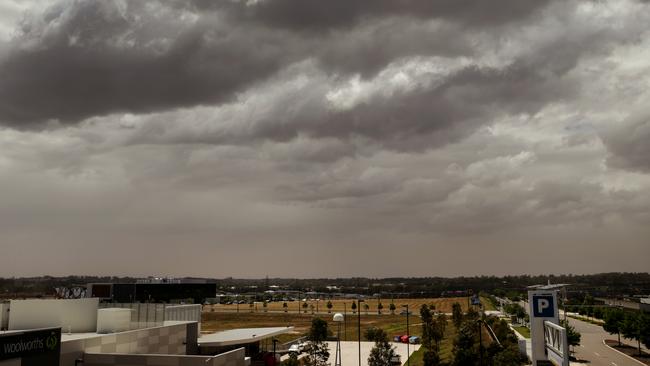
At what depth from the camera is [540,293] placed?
38094 mm

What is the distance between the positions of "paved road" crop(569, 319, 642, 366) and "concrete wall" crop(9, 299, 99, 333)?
7008 centimetres

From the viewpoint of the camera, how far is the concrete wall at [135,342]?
32594 mm

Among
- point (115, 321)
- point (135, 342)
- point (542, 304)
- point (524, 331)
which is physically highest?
point (542, 304)

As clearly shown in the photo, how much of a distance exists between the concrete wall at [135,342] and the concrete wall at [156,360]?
3.00 ft

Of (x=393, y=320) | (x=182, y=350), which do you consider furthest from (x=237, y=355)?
(x=393, y=320)

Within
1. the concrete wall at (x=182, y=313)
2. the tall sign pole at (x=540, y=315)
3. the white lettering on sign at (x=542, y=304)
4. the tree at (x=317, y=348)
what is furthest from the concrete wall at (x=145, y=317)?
the tree at (x=317, y=348)

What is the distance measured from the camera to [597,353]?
92.5 metres

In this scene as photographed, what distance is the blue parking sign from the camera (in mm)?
37562

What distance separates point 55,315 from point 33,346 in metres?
14.7

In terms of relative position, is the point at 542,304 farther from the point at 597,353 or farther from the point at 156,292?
the point at 597,353

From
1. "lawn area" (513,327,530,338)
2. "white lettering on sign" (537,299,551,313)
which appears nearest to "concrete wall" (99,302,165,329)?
"white lettering on sign" (537,299,551,313)

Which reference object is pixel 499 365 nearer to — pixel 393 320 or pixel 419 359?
pixel 419 359

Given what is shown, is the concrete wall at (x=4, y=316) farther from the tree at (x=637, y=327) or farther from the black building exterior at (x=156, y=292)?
the tree at (x=637, y=327)

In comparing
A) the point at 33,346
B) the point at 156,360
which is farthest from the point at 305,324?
the point at 33,346
